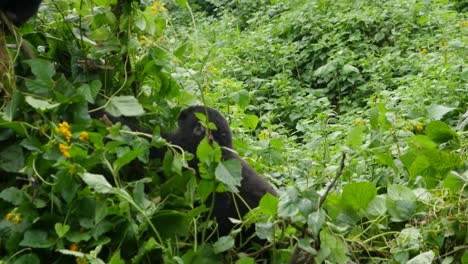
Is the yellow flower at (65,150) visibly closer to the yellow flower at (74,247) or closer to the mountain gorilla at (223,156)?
the yellow flower at (74,247)

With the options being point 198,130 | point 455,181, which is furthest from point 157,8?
point 455,181

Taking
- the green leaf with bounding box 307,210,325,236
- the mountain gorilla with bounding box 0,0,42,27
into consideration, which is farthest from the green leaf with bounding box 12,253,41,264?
the mountain gorilla with bounding box 0,0,42,27

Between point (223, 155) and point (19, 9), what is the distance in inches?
34.0

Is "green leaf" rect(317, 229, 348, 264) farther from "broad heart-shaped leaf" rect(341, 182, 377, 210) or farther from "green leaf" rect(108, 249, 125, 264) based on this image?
"green leaf" rect(108, 249, 125, 264)

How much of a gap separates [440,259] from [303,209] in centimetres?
64

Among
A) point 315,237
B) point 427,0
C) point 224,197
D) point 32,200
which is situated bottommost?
point 427,0

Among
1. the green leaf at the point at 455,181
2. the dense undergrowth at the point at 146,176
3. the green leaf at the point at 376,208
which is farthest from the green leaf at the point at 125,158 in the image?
the green leaf at the point at 455,181

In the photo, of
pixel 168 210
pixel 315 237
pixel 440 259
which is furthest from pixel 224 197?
pixel 440 259

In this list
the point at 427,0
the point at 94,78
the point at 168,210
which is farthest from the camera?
the point at 427,0

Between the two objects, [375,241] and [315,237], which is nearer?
[315,237]

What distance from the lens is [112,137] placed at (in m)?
2.26

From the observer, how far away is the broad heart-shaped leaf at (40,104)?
219 centimetres

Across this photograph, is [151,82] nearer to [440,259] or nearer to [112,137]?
[112,137]

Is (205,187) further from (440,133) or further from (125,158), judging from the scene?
(440,133)
